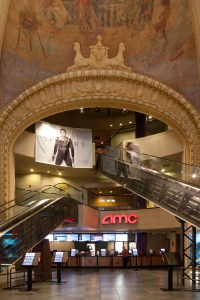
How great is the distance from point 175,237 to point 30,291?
17057 mm

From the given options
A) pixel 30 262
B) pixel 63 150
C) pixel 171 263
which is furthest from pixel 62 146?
pixel 171 263

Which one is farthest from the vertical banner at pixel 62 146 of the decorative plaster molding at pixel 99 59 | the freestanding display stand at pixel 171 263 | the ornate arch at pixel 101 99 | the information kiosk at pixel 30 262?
the freestanding display stand at pixel 171 263

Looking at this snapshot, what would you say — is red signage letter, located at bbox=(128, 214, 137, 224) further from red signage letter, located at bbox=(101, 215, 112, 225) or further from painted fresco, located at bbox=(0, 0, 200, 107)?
painted fresco, located at bbox=(0, 0, 200, 107)

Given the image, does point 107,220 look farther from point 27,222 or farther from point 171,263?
point 171,263

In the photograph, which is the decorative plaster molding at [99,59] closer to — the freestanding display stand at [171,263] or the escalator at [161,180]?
the escalator at [161,180]

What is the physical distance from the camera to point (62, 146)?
934 inches

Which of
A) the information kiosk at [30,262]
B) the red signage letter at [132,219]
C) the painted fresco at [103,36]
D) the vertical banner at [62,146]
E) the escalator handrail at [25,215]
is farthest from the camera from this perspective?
the red signage letter at [132,219]

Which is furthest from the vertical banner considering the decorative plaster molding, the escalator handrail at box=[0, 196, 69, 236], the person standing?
the escalator handrail at box=[0, 196, 69, 236]

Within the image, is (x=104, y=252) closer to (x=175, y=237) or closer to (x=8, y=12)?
(x=175, y=237)

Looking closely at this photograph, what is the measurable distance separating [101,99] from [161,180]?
760cm

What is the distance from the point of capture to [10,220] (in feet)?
44.8

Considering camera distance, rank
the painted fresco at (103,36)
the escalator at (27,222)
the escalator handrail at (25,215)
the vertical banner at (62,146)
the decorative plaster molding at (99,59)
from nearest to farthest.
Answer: the escalator at (27,222) < the escalator handrail at (25,215) < the painted fresco at (103,36) < the decorative plaster molding at (99,59) < the vertical banner at (62,146)

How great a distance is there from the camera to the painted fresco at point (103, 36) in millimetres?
20203

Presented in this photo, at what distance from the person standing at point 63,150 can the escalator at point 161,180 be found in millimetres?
2099
